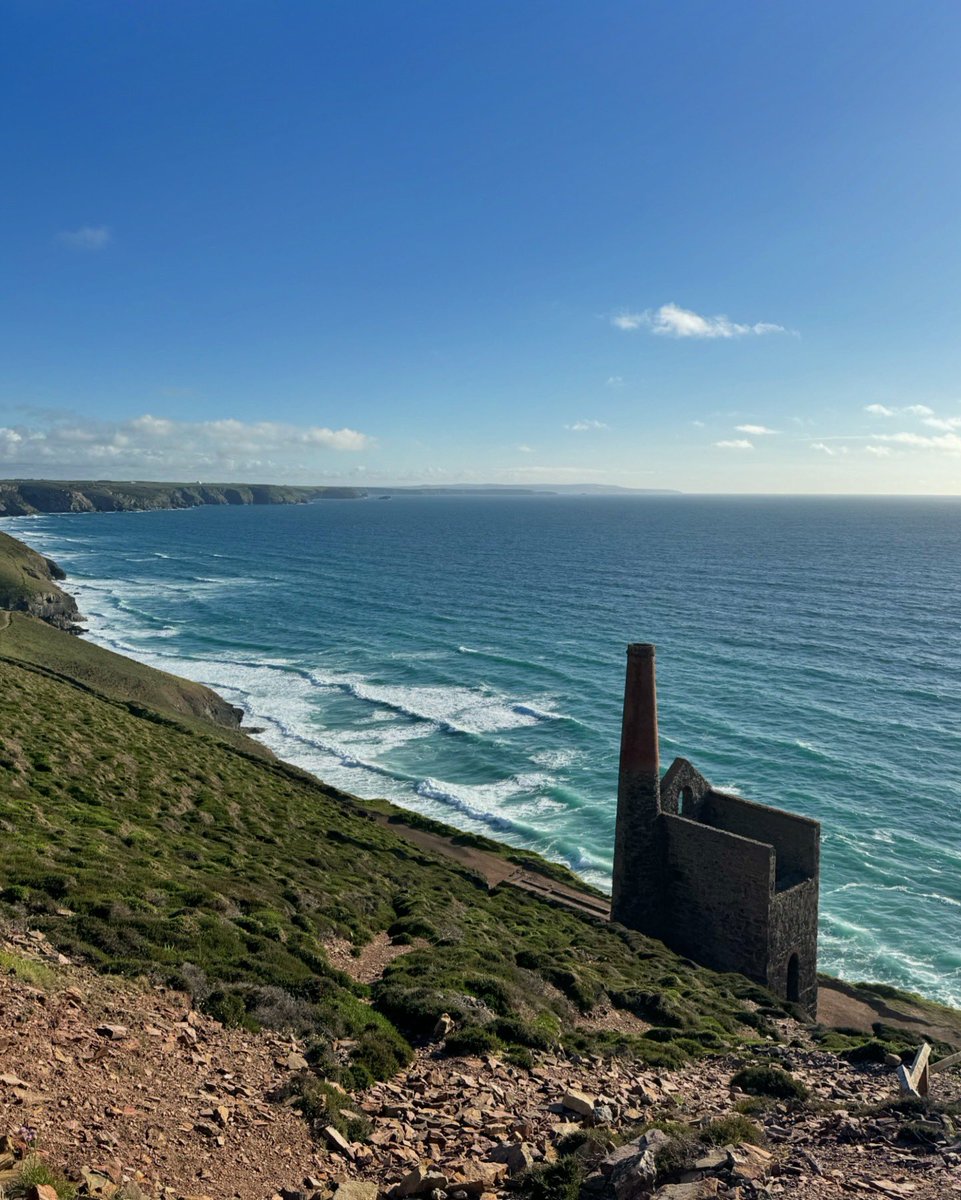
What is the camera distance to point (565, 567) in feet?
450

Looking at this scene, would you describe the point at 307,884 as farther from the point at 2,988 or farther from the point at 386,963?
the point at 2,988

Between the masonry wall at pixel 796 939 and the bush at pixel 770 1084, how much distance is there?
11490mm

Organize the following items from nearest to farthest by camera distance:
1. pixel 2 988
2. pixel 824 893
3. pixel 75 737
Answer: pixel 2 988, pixel 75 737, pixel 824 893

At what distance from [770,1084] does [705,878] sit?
41.1 ft

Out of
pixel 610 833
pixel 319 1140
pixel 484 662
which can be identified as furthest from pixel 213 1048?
pixel 484 662

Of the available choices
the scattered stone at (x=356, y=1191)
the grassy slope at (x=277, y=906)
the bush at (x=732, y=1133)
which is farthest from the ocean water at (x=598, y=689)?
the scattered stone at (x=356, y=1191)

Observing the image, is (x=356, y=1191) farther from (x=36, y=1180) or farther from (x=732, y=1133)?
(x=732, y=1133)

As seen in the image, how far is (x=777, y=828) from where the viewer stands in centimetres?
2794

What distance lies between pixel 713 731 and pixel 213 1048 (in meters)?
48.0

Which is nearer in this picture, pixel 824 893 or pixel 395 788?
pixel 824 893

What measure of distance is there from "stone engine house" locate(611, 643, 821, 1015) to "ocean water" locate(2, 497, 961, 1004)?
7806mm

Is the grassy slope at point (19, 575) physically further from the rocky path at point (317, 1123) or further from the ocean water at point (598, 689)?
the rocky path at point (317, 1123)

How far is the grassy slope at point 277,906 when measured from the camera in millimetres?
14070

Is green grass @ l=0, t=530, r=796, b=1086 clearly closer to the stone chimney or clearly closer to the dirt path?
the dirt path
